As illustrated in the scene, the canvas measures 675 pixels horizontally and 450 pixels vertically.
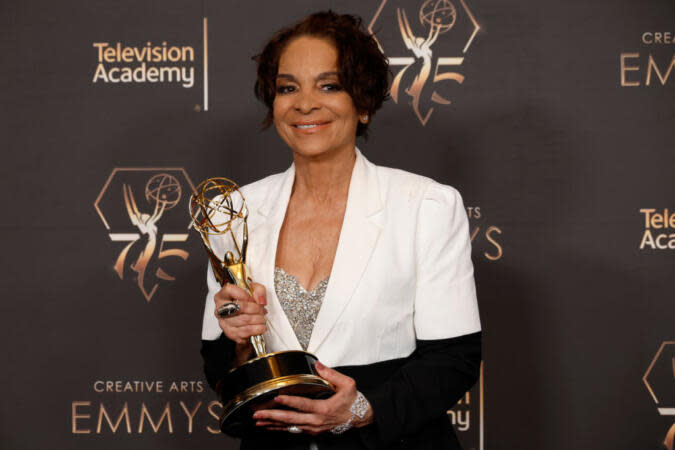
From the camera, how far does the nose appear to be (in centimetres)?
158

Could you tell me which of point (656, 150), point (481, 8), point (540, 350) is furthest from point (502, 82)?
point (540, 350)

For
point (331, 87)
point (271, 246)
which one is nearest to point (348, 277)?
point (271, 246)

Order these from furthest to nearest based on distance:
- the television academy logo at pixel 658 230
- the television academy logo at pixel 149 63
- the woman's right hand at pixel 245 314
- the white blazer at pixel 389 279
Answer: the television academy logo at pixel 149 63, the television academy logo at pixel 658 230, the white blazer at pixel 389 279, the woman's right hand at pixel 245 314

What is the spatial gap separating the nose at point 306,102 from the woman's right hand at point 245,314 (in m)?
0.42

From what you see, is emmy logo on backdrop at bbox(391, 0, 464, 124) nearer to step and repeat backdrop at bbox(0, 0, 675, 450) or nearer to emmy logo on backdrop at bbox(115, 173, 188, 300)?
step and repeat backdrop at bbox(0, 0, 675, 450)

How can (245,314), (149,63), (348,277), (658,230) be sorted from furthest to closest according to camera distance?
(149,63) → (658,230) → (348,277) → (245,314)

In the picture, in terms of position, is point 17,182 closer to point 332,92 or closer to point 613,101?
point 332,92

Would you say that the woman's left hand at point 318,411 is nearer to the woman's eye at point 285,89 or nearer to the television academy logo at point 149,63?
the woman's eye at point 285,89

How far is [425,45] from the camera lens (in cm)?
250

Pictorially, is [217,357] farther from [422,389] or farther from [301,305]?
[422,389]

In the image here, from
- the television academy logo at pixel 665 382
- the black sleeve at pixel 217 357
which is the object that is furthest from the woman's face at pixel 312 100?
the television academy logo at pixel 665 382

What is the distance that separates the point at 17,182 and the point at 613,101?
2140 millimetres

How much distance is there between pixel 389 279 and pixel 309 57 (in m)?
0.53

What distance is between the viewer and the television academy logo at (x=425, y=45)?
2490 millimetres
